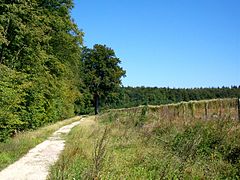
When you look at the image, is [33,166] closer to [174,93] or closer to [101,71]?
[101,71]

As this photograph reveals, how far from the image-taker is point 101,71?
7162 centimetres

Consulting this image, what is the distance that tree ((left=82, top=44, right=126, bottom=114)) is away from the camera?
70.9m

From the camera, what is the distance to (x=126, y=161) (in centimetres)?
1145

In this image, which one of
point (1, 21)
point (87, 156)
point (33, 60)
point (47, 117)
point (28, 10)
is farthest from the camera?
point (47, 117)

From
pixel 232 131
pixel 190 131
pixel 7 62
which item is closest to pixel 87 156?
pixel 190 131

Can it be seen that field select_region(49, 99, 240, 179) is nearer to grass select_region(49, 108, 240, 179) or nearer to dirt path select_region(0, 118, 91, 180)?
grass select_region(49, 108, 240, 179)

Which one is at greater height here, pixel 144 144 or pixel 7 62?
pixel 7 62

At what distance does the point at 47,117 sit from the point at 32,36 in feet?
42.7

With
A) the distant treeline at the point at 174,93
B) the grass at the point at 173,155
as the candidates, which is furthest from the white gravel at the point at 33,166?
the distant treeline at the point at 174,93

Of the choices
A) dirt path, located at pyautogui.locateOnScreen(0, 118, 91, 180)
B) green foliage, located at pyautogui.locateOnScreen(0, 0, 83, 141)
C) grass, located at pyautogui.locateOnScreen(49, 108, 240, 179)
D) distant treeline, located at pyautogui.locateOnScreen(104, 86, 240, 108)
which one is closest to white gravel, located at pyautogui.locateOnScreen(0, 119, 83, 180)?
dirt path, located at pyautogui.locateOnScreen(0, 118, 91, 180)

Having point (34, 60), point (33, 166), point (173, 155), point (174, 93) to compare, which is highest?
point (174, 93)

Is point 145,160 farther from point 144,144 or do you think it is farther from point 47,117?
point 47,117

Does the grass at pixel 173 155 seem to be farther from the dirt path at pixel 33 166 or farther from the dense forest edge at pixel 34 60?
the dense forest edge at pixel 34 60

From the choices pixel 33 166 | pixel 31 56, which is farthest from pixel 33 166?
pixel 31 56
